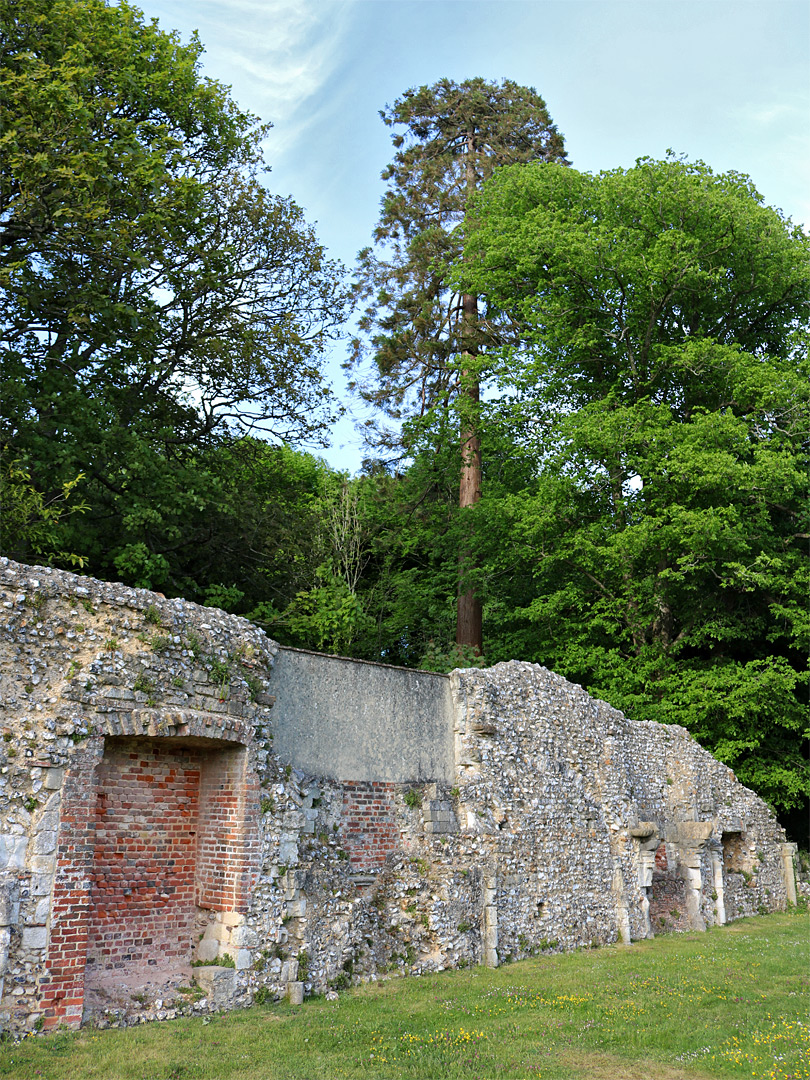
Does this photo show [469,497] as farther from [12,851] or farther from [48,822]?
[12,851]

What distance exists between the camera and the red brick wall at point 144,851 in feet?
30.1

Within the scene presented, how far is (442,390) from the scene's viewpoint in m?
25.4

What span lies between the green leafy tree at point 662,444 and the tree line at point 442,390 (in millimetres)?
101

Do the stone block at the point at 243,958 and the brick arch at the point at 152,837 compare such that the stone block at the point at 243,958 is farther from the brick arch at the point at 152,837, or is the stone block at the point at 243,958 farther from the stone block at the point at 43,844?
the stone block at the point at 43,844

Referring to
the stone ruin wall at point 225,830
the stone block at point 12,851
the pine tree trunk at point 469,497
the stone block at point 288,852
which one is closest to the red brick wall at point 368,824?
the stone ruin wall at point 225,830

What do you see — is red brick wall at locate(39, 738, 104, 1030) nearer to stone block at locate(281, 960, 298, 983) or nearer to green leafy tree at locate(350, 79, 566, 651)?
stone block at locate(281, 960, 298, 983)

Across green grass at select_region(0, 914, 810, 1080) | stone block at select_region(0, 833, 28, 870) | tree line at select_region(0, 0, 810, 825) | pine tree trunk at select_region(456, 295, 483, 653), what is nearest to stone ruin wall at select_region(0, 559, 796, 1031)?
stone block at select_region(0, 833, 28, 870)

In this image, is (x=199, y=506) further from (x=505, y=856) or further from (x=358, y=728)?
(x=505, y=856)

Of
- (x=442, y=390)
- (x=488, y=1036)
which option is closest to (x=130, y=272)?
(x=442, y=390)

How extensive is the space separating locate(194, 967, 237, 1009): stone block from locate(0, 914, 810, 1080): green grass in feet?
0.88

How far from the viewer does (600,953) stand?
14.0 m

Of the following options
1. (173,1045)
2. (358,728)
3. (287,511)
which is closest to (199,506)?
(287,511)

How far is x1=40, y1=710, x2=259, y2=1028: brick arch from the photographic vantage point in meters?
8.43

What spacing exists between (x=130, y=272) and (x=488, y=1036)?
14159 millimetres
